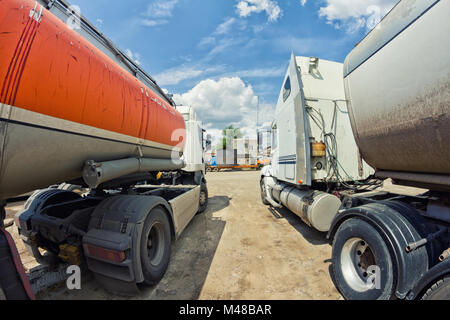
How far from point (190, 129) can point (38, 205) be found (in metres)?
4.28

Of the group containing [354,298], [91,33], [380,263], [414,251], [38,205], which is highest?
[91,33]

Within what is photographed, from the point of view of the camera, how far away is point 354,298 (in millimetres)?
2184

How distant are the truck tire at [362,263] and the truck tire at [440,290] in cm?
35

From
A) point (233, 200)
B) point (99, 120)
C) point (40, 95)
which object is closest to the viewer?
point (40, 95)

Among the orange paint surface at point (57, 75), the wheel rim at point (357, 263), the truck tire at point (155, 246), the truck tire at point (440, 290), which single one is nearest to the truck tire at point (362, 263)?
the wheel rim at point (357, 263)

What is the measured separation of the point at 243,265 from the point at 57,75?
349 cm

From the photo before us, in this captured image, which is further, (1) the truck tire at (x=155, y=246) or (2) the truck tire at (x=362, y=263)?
(1) the truck tire at (x=155, y=246)

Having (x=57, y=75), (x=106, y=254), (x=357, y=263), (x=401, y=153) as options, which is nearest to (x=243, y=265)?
(x=357, y=263)

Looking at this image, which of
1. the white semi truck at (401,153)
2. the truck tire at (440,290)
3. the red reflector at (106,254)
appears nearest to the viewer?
the truck tire at (440,290)

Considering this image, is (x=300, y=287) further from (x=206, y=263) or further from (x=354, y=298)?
(x=206, y=263)

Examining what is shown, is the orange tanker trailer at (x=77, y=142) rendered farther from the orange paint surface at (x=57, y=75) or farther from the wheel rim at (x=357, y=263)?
the wheel rim at (x=357, y=263)

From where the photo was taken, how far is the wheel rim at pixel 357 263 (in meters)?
2.24

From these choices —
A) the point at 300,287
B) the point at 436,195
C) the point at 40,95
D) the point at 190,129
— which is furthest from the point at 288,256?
the point at 190,129

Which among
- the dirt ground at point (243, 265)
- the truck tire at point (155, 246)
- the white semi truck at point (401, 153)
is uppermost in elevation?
the white semi truck at point (401, 153)
